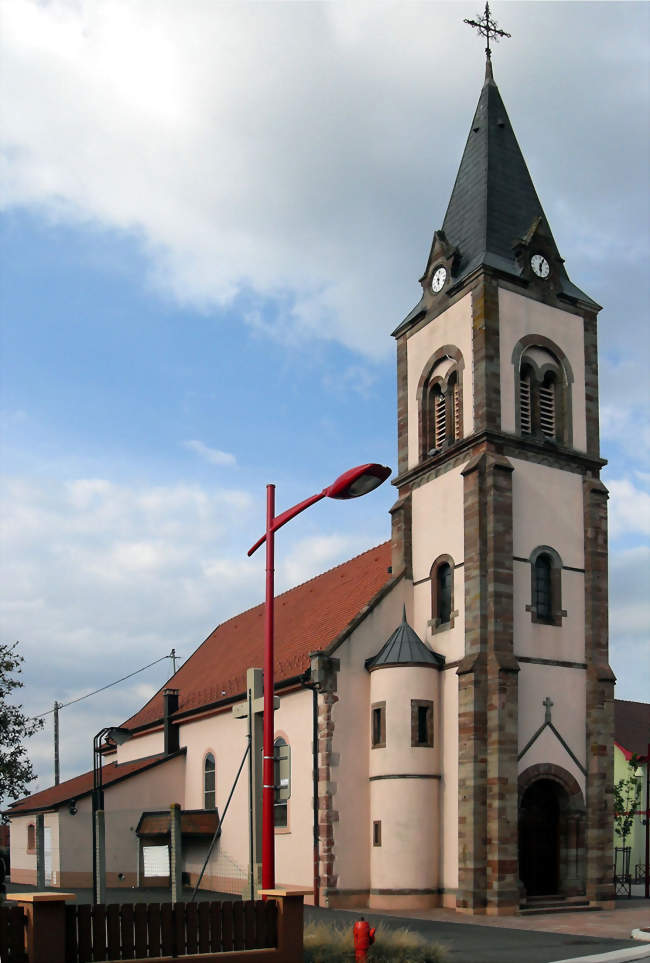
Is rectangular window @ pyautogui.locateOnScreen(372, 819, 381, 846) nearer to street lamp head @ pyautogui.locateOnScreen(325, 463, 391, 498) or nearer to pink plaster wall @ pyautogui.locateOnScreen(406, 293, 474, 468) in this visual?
pink plaster wall @ pyautogui.locateOnScreen(406, 293, 474, 468)

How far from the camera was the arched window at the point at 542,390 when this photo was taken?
99.9 feet

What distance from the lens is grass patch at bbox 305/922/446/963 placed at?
14.9m

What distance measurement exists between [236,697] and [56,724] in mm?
40234

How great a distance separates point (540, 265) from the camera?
104 ft

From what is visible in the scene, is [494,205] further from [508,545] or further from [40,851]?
[40,851]

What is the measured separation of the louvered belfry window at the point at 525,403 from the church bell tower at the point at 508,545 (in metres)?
0.06

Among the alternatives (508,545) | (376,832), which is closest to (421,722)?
(376,832)

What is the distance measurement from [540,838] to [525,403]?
464 inches

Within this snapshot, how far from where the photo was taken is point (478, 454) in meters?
29.1

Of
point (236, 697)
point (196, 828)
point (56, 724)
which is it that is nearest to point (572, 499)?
point (236, 697)

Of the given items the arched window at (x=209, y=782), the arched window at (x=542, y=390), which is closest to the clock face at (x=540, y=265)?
the arched window at (x=542, y=390)

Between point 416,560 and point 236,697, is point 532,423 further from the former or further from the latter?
point 236,697

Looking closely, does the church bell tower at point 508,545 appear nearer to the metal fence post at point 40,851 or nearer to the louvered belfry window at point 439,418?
the louvered belfry window at point 439,418

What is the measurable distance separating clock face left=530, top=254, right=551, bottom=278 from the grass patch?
20.7 m
